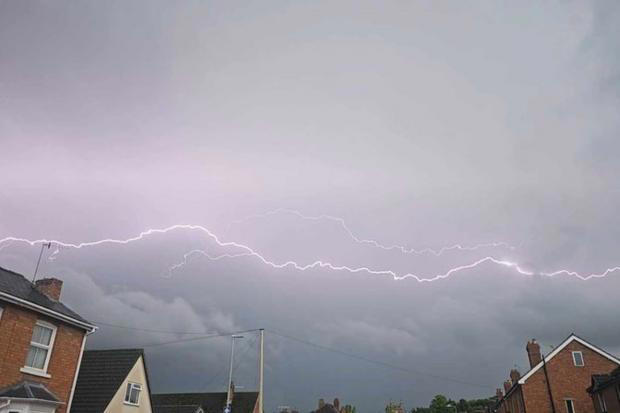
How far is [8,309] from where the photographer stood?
19.0 m

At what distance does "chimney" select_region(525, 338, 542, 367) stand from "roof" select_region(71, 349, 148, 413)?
118 feet

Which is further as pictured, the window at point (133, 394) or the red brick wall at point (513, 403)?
the red brick wall at point (513, 403)

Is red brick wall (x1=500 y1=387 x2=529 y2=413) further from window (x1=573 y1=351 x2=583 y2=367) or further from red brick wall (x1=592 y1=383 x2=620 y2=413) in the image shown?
red brick wall (x1=592 y1=383 x2=620 y2=413)

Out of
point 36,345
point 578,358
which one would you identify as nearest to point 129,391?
point 36,345

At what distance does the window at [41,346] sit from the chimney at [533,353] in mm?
41585

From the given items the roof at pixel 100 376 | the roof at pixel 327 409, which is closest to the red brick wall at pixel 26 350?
the roof at pixel 100 376

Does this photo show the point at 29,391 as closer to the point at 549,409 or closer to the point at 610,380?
the point at 610,380

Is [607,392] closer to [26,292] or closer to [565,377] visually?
[565,377]

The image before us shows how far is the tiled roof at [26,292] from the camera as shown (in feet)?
65.8

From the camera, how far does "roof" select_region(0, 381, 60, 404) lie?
60.2 feet

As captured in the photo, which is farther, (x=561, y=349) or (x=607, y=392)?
(x=561, y=349)

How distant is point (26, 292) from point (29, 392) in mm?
4694

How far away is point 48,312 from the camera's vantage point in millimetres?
20703

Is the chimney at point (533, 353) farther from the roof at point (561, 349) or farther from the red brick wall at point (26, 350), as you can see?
the red brick wall at point (26, 350)
